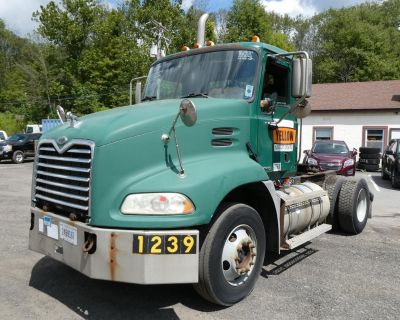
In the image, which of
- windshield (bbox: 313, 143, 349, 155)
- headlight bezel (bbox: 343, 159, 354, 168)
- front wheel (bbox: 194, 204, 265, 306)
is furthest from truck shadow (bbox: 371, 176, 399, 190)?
front wheel (bbox: 194, 204, 265, 306)

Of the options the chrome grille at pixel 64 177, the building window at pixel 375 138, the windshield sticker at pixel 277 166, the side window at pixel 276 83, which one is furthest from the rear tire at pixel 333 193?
the building window at pixel 375 138

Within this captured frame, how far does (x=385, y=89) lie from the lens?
27.2m

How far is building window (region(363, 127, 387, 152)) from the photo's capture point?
→ 79.8 ft

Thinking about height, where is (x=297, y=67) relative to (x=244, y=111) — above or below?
above

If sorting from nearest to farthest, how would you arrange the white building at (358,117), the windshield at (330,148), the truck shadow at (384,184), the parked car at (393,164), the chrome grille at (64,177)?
the chrome grille at (64,177), the parked car at (393,164), the truck shadow at (384,184), the windshield at (330,148), the white building at (358,117)

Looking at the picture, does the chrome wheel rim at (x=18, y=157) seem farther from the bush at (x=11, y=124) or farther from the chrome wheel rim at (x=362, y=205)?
the bush at (x=11, y=124)

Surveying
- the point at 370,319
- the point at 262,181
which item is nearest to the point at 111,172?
the point at 262,181

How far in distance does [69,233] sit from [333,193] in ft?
15.3

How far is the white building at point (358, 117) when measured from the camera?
79.7 feet

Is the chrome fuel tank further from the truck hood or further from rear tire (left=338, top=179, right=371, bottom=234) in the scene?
the truck hood

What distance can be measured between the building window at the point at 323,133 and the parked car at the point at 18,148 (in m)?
17.4

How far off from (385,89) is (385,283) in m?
25.0

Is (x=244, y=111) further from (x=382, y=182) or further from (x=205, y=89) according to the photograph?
(x=382, y=182)

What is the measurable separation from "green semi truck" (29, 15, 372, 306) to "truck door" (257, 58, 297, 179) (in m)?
0.02
